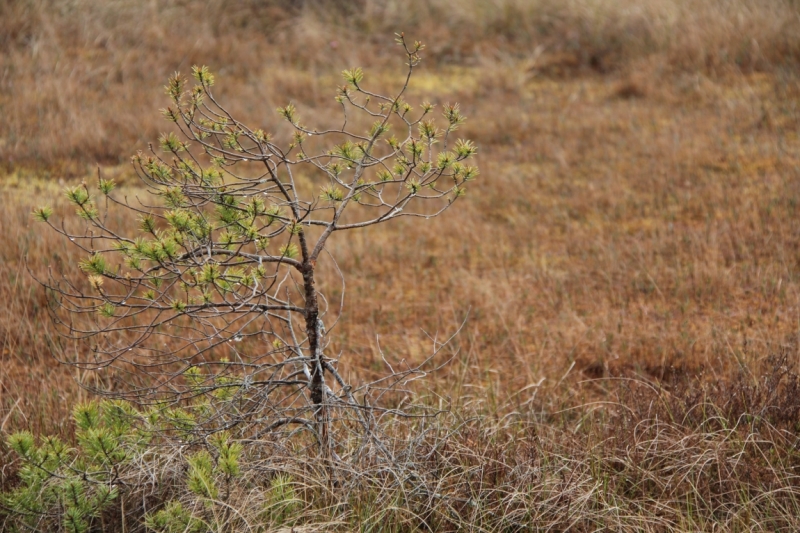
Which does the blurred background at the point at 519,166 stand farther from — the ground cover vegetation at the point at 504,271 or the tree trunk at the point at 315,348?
the tree trunk at the point at 315,348

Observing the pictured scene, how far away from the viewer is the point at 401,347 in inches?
191

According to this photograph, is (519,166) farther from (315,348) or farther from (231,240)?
(231,240)

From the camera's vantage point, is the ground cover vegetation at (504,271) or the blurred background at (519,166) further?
the blurred background at (519,166)

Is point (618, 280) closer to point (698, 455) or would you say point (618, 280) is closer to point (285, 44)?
point (698, 455)

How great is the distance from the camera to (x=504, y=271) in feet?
18.4

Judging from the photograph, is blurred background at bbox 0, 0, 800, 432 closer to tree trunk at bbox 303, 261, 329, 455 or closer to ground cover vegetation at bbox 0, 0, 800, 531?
ground cover vegetation at bbox 0, 0, 800, 531

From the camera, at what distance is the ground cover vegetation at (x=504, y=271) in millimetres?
2840

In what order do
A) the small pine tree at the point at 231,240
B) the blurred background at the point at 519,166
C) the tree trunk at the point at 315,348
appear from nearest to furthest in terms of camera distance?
the small pine tree at the point at 231,240, the tree trunk at the point at 315,348, the blurred background at the point at 519,166

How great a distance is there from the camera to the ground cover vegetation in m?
2.84

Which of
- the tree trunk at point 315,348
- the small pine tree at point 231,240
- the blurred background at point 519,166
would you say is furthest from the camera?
the blurred background at point 519,166

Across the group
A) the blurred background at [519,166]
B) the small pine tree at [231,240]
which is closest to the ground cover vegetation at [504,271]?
the blurred background at [519,166]

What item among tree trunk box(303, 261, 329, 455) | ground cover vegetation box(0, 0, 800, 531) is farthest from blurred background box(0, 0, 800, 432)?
tree trunk box(303, 261, 329, 455)

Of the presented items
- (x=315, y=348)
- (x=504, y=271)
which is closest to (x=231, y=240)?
(x=315, y=348)

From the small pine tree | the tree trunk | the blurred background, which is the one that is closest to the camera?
the small pine tree
